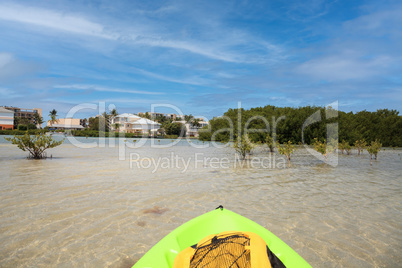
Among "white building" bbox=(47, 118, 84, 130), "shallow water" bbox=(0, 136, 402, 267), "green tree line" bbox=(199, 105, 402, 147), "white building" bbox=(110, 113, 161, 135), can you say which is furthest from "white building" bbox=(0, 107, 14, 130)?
"shallow water" bbox=(0, 136, 402, 267)

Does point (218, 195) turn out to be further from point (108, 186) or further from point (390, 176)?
point (390, 176)

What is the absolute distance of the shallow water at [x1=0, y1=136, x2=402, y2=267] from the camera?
378cm

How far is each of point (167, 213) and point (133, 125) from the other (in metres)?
75.7

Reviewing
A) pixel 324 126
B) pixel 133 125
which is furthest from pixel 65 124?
pixel 324 126

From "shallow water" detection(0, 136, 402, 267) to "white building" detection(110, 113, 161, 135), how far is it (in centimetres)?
6513

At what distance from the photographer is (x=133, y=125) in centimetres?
7844

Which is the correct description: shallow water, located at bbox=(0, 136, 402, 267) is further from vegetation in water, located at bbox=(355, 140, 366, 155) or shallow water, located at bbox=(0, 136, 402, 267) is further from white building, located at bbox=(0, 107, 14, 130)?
white building, located at bbox=(0, 107, 14, 130)

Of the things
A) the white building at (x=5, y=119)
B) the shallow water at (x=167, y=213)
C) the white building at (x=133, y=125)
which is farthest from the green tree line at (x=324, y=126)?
the white building at (x=5, y=119)

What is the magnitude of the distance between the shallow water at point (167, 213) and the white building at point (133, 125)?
214ft

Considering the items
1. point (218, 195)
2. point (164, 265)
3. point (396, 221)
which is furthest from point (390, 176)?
point (164, 265)

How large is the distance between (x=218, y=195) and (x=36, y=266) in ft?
15.8

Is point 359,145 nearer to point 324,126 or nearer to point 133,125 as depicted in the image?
point 324,126

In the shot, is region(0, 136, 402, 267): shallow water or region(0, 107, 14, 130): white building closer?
region(0, 136, 402, 267): shallow water

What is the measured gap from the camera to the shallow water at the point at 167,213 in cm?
378
